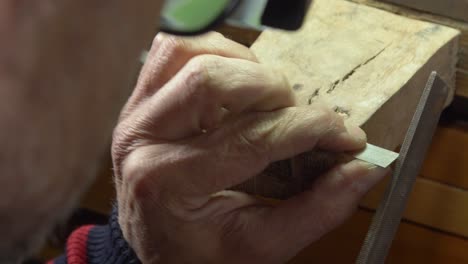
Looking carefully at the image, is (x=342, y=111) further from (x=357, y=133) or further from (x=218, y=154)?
(x=218, y=154)

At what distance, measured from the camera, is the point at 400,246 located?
1004 mm

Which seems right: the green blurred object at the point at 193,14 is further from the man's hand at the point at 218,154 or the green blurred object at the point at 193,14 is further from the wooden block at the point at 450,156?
the wooden block at the point at 450,156

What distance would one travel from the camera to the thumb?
73 cm

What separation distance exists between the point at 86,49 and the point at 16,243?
112 millimetres

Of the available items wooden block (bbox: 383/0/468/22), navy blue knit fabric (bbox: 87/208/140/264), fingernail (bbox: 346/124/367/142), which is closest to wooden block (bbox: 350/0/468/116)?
wooden block (bbox: 383/0/468/22)

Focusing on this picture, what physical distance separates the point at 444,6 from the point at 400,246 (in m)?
0.32

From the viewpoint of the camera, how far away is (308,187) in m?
0.76

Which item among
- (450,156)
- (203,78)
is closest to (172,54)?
(203,78)

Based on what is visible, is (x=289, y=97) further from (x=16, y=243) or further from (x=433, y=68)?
(x=16, y=243)

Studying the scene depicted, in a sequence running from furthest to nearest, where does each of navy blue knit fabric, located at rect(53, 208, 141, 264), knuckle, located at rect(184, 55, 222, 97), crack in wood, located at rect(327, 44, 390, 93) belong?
1. navy blue knit fabric, located at rect(53, 208, 141, 264)
2. crack in wood, located at rect(327, 44, 390, 93)
3. knuckle, located at rect(184, 55, 222, 97)

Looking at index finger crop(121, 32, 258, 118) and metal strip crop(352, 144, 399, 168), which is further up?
index finger crop(121, 32, 258, 118)

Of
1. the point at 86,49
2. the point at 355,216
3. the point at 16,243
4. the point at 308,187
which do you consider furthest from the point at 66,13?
the point at 355,216

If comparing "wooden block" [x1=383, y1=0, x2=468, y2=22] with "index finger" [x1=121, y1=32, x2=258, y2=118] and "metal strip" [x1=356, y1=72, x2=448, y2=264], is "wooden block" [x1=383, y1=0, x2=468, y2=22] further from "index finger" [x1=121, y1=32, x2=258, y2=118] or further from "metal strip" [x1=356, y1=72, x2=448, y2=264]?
"index finger" [x1=121, y1=32, x2=258, y2=118]

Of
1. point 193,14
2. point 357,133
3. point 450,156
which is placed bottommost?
point 450,156
